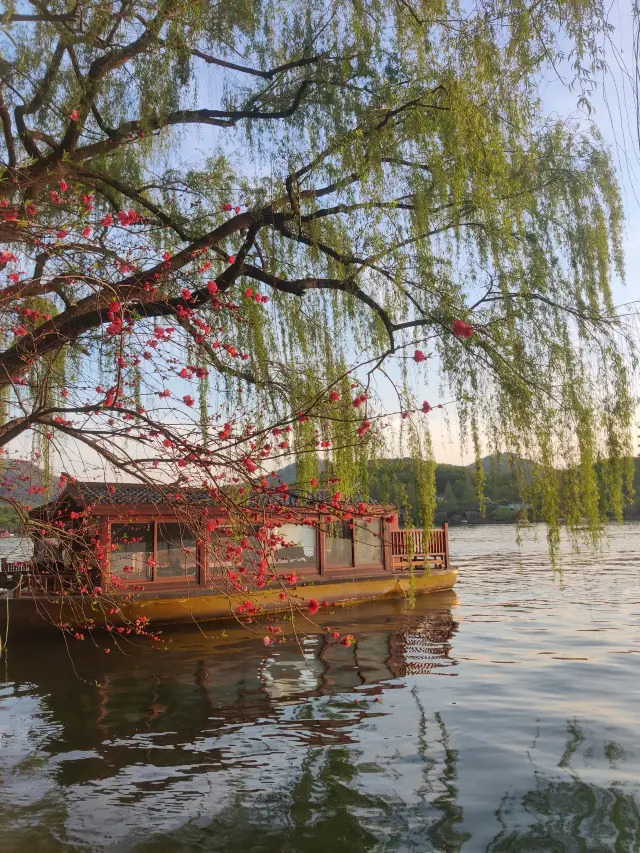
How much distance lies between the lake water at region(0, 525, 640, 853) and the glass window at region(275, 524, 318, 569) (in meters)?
4.22

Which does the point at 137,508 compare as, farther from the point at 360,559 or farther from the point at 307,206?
the point at 307,206

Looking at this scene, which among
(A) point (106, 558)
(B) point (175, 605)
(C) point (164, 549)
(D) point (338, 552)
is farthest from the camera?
(D) point (338, 552)

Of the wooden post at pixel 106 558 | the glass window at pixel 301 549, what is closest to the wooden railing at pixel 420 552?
the glass window at pixel 301 549

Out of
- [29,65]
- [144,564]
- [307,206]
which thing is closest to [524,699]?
[307,206]

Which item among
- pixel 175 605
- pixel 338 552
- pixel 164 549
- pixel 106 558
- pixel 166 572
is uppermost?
pixel 106 558

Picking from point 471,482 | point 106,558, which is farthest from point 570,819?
point 106,558

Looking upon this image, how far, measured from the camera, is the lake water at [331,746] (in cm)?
520

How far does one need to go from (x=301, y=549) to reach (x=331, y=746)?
11.2 meters

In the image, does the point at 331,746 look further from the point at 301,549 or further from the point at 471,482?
the point at 301,549

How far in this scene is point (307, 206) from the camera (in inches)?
231

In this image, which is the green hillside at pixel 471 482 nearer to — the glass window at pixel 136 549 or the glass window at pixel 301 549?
the glass window at pixel 136 549

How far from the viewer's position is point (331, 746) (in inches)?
278

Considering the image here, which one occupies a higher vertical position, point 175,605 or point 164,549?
point 164,549

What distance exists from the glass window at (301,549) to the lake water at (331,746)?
4.22m
